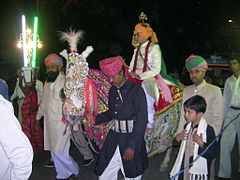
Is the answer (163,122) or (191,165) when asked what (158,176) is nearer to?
(163,122)

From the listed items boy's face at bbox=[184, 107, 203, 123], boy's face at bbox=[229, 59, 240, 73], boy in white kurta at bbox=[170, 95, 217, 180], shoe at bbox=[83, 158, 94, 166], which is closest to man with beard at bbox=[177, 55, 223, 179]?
boy in white kurta at bbox=[170, 95, 217, 180]

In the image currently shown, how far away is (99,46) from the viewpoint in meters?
15.6

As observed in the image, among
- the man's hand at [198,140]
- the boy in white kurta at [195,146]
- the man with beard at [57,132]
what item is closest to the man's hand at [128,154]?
the boy in white kurta at [195,146]

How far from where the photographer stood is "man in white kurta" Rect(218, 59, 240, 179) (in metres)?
5.00

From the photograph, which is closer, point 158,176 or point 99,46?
point 158,176

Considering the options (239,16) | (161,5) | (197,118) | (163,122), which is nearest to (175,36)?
(161,5)

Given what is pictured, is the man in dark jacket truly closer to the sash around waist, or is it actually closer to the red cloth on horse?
the sash around waist

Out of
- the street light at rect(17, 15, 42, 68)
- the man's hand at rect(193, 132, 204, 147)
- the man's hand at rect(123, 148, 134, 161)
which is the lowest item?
the man's hand at rect(123, 148, 134, 161)

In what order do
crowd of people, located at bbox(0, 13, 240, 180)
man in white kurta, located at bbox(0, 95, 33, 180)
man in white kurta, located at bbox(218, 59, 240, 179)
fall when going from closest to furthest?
man in white kurta, located at bbox(0, 95, 33, 180), crowd of people, located at bbox(0, 13, 240, 180), man in white kurta, located at bbox(218, 59, 240, 179)

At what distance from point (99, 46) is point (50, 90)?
35.7 feet

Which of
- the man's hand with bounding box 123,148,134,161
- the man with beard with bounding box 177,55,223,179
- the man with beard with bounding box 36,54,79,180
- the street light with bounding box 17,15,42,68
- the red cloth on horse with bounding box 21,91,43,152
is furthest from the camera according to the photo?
the street light with bounding box 17,15,42,68

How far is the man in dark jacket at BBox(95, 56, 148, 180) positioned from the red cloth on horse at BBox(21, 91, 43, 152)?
296 cm

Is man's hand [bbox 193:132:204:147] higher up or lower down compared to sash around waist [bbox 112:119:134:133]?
lower down

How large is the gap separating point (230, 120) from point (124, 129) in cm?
240
